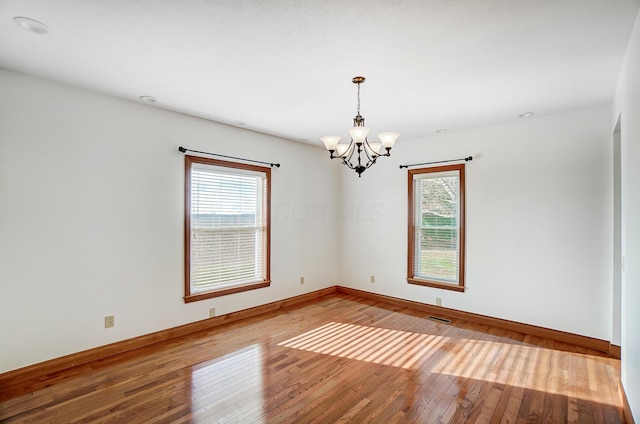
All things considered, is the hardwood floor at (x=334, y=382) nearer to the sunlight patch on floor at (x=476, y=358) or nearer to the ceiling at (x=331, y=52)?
the sunlight patch on floor at (x=476, y=358)

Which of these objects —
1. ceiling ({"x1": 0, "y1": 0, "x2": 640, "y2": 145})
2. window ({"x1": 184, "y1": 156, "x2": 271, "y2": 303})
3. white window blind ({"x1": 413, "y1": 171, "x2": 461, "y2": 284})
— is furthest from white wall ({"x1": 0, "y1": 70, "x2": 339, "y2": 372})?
white window blind ({"x1": 413, "y1": 171, "x2": 461, "y2": 284})

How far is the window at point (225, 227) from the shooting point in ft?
13.1

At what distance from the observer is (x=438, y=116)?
3.88 metres

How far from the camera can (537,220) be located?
3912 mm

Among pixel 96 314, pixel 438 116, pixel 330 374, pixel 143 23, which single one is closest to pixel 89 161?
pixel 96 314

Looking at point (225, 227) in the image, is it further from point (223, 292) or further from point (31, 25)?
point (31, 25)

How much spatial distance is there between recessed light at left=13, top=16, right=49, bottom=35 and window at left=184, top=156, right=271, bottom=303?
1.89 m

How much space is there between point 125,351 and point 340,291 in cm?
356

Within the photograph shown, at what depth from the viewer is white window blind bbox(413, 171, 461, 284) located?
4625mm

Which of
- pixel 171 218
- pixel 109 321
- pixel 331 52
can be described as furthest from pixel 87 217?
pixel 331 52

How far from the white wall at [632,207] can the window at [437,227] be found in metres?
2.16

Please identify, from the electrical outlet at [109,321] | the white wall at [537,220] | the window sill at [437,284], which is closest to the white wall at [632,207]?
the white wall at [537,220]

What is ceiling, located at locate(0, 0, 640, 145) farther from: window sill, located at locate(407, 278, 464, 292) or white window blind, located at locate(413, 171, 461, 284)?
window sill, located at locate(407, 278, 464, 292)

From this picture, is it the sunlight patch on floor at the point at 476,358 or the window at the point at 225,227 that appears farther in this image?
the window at the point at 225,227
